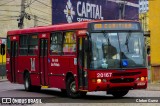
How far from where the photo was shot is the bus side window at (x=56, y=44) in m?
21.6

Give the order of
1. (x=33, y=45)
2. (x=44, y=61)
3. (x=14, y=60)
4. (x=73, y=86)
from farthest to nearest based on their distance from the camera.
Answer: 1. (x=14, y=60)
2. (x=33, y=45)
3. (x=44, y=61)
4. (x=73, y=86)

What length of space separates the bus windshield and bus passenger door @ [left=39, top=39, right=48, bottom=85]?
14.1ft

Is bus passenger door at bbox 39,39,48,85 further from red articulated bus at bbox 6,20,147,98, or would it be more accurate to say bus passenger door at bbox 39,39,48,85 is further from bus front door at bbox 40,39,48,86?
red articulated bus at bbox 6,20,147,98

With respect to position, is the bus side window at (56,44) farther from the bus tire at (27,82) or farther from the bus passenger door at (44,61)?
the bus tire at (27,82)

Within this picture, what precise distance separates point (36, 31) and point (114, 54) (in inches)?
238

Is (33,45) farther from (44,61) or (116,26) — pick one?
(116,26)

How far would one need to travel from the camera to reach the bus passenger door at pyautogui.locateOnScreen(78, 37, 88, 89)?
63.8 ft

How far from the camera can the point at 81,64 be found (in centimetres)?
1967

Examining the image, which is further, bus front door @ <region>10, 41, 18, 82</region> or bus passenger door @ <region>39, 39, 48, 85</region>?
A: bus front door @ <region>10, 41, 18, 82</region>

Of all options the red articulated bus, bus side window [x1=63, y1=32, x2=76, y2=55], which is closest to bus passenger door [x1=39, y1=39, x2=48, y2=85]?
the red articulated bus

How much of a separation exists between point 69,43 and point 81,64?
1411mm

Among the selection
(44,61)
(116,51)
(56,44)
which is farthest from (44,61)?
(116,51)

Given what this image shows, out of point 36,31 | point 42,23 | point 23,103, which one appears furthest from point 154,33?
point 42,23

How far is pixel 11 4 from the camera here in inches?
2263
